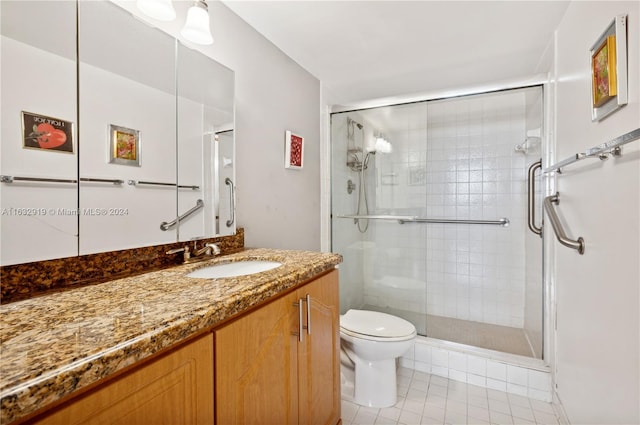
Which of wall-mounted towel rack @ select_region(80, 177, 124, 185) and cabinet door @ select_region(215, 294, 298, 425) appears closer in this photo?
cabinet door @ select_region(215, 294, 298, 425)

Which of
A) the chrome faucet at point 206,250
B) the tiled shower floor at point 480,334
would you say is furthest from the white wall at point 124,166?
the tiled shower floor at point 480,334

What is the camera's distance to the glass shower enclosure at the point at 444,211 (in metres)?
2.44

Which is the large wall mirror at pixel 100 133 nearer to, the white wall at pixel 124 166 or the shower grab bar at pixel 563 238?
the white wall at pixel 124 166

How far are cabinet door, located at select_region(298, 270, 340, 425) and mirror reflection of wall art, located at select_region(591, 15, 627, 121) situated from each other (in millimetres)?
1124

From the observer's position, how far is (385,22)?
1.62 metres

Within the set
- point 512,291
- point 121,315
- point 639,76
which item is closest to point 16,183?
point 121,315

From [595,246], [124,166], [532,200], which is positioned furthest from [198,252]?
[532,200]

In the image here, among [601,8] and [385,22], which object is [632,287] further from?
[385,22]

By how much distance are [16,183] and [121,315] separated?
54cm

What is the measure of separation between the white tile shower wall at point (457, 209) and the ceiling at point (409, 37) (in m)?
0.33

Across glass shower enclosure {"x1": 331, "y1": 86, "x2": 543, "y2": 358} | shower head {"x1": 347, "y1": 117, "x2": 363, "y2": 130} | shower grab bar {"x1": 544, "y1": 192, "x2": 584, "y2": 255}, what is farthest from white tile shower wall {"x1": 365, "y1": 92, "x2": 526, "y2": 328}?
shower grab bar {"x1": 544, "y1": 192, "x2": 584, "y2": 255}

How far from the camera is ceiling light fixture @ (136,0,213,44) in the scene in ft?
3.56

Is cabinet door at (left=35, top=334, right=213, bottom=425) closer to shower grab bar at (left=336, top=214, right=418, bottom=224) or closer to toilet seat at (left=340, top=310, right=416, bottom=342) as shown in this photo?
toilet seat at (left=340, top=310, right=416, bottom=342)

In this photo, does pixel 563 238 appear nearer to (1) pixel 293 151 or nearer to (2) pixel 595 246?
(2) pixel 595 246
